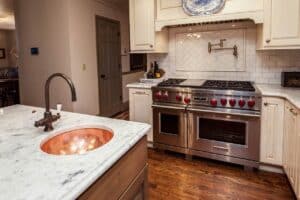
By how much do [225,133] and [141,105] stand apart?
1.15 meters

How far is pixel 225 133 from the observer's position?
2.59 metres

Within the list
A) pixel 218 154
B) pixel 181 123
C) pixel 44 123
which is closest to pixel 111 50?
pixel 181 123

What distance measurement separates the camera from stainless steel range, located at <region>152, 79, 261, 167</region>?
2449mm

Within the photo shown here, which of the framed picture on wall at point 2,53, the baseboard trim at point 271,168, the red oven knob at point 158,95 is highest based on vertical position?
the framed picture on wall at point 2,53

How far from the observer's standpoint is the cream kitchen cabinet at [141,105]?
3043mm

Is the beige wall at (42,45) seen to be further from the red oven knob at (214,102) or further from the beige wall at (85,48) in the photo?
the red oven knob at (214,102)

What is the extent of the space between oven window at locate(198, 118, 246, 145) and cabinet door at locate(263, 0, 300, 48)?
3.16 feet

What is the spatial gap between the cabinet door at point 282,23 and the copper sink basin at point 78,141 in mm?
2092

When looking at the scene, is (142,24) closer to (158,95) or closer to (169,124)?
(158,95)

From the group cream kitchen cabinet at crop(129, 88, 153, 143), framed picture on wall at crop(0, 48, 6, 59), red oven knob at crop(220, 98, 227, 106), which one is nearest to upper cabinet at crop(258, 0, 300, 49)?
red oven knob at crop(220, 98, 227, 106)

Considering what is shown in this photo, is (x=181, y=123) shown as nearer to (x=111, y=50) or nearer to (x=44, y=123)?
(x=44, y=123)

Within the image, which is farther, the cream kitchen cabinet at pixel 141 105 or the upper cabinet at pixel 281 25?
the cream kitchen cabinet at pixel 141 105

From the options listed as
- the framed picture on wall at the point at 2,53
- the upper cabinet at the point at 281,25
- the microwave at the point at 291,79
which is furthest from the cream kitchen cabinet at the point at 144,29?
the framed picture on wall at the point at 2,53

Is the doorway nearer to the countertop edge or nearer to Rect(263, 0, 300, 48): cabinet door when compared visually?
Rect(263, 0, 300, 48): cabinet door
